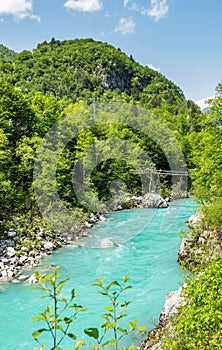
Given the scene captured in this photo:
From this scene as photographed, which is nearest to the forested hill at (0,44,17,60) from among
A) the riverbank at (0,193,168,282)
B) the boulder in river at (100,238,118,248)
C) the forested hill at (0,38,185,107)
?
the forested hill at (0,38,185,107)

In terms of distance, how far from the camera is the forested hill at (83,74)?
57.1 m

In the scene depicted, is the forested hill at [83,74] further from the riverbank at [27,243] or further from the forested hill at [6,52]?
the riverbank at [27,243]

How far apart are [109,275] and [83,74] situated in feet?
192

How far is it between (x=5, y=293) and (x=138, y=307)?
11.3 ft

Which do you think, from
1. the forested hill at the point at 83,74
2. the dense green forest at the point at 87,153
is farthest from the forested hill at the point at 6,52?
the dense green forest at the point at 87,153

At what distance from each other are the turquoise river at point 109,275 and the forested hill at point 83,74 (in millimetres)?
40452

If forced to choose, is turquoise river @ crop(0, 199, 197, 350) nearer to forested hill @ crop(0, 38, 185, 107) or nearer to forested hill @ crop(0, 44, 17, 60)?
forested hill @ crop(0, 38, 185, 107)

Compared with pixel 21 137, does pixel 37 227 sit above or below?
below

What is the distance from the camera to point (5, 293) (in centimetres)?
891

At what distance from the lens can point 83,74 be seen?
64.2 metres

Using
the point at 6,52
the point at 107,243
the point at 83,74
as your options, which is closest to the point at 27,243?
the point at 107,243

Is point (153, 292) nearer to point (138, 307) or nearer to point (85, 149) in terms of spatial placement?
point (138, 307)

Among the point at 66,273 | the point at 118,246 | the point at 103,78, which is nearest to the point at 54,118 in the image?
the point at 118,246

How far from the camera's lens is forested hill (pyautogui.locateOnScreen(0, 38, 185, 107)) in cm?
5712
